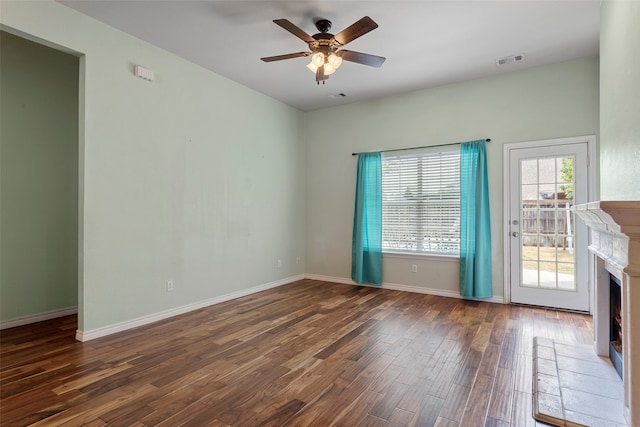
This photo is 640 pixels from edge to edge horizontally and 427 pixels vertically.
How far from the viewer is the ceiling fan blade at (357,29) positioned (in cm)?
257

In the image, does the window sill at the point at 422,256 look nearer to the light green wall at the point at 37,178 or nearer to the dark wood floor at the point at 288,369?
the dark wood floor at the point at 288,369

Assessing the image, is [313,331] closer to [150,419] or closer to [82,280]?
[150,419]

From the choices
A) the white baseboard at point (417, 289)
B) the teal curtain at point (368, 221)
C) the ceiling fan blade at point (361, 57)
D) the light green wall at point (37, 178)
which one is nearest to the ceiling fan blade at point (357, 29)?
the ceiling fan blade at point (361, 57)

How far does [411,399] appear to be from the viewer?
212 cm

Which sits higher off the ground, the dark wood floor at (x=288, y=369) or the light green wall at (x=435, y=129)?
the light green wall at (x=435, y=129)

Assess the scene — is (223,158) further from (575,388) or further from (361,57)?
(575,388)

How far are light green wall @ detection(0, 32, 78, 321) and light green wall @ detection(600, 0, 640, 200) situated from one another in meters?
5.40

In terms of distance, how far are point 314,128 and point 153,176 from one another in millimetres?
3200

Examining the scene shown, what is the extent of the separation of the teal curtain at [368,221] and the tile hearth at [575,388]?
271 cm

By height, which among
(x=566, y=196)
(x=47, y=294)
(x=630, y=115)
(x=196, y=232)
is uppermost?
(x=630, y=115)

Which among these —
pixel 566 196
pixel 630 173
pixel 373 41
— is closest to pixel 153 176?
pixel 373 41

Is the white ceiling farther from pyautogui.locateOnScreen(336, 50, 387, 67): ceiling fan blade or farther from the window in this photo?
the window

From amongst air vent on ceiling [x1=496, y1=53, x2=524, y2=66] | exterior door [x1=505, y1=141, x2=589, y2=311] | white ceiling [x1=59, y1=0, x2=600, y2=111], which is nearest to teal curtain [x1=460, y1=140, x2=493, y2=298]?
exterior door [x1=505, y1=141, x2=589, y2=311]

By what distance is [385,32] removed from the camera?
336cm
